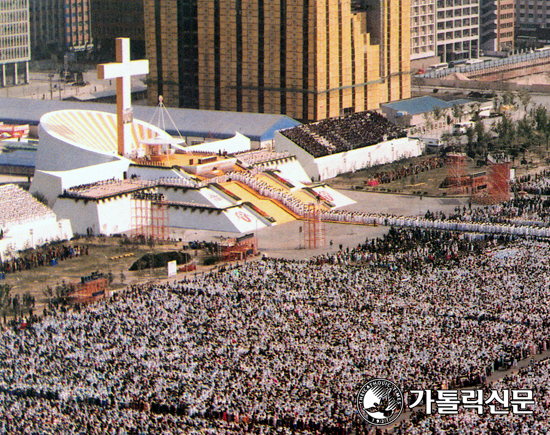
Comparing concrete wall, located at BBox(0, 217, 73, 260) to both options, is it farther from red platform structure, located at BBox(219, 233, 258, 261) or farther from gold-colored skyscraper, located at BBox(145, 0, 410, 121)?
gold-colored skyscraper, located at BBox(145, 0, 410, 121)

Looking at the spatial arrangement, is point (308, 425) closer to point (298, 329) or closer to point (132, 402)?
point (132, 402)

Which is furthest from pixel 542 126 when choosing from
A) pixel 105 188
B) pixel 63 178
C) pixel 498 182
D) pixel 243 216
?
pixel 63 178

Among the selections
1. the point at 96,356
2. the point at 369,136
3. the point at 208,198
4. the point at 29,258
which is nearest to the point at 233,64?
the point at 369,136

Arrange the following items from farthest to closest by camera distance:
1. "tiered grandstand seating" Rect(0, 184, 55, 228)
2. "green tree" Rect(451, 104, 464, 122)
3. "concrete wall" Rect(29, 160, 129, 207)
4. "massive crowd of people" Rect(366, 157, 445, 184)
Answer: "green tree" Rect(451, 104, 464, 122) → "massive crowd of people" Rect(366, 157, 445, 184) → "concrete wall" Rect(29, 160, 129, 207) → "tiered grandstand seating" Rect(0, 184, 55, 228)

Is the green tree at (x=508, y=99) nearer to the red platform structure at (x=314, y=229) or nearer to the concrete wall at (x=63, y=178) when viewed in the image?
the red platform structure at (x=314, y=229)

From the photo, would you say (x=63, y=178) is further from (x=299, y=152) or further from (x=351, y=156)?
(x=351, y=156)

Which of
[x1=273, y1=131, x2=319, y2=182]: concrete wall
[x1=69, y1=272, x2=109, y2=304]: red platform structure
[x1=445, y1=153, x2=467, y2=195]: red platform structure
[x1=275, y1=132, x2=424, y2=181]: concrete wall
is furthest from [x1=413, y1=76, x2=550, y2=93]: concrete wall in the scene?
[x1=69, y1=272, x2=109, y2=304]: red platform structure
